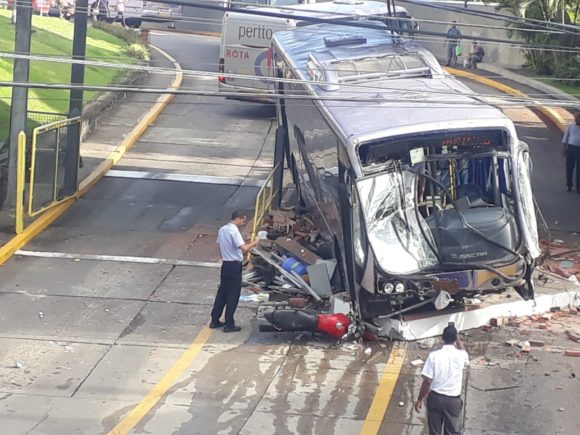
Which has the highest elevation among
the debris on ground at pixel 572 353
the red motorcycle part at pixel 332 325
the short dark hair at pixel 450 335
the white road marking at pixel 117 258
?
the short dark hair at pixel 450 335

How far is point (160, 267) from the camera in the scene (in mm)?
18000

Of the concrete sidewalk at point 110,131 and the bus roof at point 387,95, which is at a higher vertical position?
the bus roof at point 387,95

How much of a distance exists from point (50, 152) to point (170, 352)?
25.8ft

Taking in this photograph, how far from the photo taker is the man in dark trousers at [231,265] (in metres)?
14.5

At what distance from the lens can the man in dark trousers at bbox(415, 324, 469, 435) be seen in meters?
10.3

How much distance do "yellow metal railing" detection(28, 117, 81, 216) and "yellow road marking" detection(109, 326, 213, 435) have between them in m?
6.35

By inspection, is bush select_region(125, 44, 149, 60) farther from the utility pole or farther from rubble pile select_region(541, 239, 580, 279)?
rubble pile select_region(541, 239, 580, 279)

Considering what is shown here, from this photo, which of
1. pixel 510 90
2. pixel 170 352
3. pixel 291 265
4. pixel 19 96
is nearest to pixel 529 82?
pixel 510 90

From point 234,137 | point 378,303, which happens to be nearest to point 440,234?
point 378,303

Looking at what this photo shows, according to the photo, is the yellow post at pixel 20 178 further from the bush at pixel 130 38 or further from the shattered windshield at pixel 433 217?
the bush at pixel 130 38

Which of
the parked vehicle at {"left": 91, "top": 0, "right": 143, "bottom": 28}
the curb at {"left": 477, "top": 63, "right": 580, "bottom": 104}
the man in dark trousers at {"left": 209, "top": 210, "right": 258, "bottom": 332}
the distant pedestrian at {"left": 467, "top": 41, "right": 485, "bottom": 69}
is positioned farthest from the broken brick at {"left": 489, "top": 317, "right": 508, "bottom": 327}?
the parked vehicle at {"left": 91, "top": 0, "right": 143, "bottom": 28}

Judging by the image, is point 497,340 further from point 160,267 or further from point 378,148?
point 160,267

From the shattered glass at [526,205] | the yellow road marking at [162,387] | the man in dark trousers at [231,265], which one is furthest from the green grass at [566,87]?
the yellow road marking at [162,387]

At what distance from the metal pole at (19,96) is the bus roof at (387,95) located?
15.3 ft
